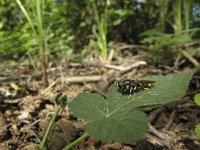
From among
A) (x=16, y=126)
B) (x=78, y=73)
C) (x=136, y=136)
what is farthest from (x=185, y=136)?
(x=78, y=73)

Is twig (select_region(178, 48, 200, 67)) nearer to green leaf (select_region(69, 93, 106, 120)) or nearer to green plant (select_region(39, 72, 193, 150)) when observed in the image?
green plant (select_region(39, 72, 193, 150))

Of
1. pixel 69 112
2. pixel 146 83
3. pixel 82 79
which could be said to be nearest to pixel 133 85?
pixel 146 83

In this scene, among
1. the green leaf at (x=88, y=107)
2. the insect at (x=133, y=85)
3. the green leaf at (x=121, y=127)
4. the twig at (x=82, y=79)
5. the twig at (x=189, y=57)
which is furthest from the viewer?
the twig at (x=189, y=57)

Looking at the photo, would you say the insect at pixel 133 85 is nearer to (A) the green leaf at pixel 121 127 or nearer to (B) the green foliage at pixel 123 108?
(B) the green foliage at pixel 123 108

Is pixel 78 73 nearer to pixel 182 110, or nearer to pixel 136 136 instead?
pixel 182 110

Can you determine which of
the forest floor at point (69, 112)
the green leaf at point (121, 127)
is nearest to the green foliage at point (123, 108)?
the green leaf at point (121, 127)

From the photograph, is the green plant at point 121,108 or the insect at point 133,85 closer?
the green plant at point 121,108

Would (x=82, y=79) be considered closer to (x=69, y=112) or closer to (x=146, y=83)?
(x=69, y=112)

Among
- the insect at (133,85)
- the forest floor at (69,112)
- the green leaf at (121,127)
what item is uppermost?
the insect at (133,85)
